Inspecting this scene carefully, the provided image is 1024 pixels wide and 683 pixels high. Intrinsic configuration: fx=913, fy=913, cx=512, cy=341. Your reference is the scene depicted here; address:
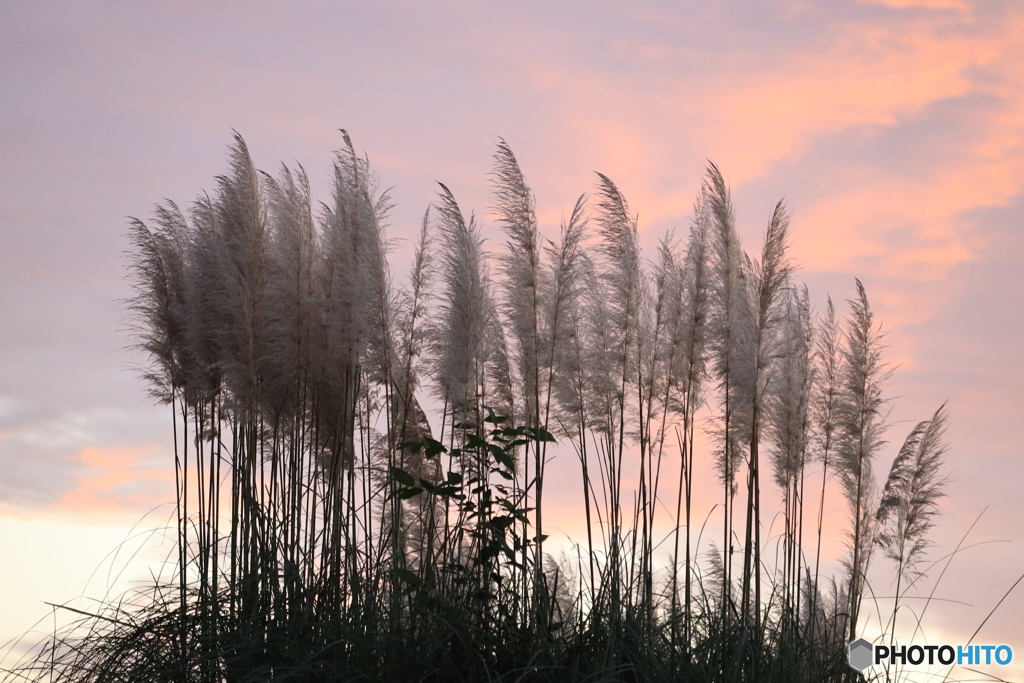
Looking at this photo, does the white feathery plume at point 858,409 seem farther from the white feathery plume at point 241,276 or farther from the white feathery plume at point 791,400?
the white feathery plume at point 241,276

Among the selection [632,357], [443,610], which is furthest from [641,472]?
[443,610]

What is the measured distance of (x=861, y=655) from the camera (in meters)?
4.58

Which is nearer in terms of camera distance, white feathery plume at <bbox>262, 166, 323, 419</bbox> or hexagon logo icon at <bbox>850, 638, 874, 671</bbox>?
hexagon logo icon at <bbox>850, 638, 874, 671</bbox>

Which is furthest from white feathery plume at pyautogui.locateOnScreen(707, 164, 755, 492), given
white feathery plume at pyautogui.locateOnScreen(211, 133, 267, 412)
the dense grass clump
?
white feathery plume at pyautogui.locateOnScreen(211, 133, 267, 412)

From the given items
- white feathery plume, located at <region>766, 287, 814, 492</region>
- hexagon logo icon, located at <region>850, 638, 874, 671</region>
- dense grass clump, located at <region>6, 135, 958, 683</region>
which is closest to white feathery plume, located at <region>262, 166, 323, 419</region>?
dense grass clump, located at <region>6, 135, 958, 683</region>

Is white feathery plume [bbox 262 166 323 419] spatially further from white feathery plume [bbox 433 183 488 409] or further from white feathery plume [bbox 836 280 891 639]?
white feathery plume [bbox 836 280 891 639]

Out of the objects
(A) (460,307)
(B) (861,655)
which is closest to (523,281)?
(A) (460,307)

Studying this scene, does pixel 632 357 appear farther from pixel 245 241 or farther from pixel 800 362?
pixel 245 241

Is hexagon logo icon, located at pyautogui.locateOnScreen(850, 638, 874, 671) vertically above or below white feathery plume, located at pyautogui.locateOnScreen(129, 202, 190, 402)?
below

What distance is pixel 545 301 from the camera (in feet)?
15.5

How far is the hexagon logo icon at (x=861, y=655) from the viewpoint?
4.50 m

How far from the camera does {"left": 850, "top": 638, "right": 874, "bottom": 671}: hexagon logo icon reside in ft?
14.8

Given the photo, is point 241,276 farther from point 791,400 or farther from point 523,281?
point 791,400

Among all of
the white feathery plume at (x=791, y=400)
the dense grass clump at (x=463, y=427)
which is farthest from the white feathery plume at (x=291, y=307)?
the white feathery plume at (x=791, y=400)
